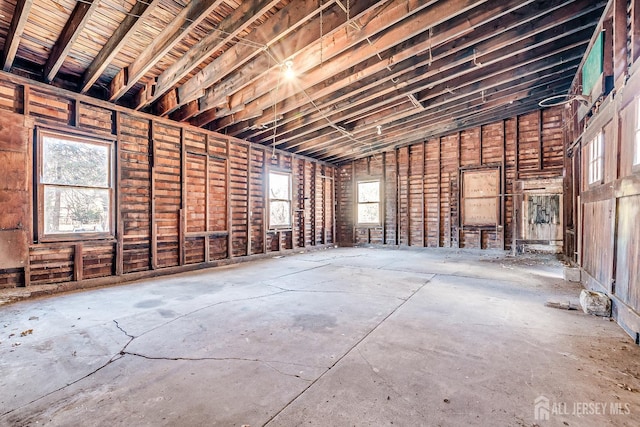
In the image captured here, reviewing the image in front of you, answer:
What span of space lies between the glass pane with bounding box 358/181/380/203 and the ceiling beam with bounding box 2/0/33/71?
9.62 m

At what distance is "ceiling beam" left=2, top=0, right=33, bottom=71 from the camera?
315 centimetres

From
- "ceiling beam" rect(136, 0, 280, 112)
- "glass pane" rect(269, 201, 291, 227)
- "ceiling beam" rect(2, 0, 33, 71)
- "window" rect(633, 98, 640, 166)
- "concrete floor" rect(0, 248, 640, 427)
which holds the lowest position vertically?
"concrete floor" rect(0, 248, 640, 427)

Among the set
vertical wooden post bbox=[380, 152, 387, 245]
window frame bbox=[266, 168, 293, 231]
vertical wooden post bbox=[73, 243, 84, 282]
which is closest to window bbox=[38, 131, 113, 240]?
vertical wooden post bbox=[73, 243, 84, 282]

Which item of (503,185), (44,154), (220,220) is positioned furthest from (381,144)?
(44,154)

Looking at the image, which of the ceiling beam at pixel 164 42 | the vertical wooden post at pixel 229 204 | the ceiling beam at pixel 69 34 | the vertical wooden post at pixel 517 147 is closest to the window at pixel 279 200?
the vertical wooden post at pixel 229 204

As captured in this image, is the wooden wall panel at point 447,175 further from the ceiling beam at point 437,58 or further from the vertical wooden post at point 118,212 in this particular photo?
the vertical wooden post at point 118,212

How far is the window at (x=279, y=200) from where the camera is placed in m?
8.63

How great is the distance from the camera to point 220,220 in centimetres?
714

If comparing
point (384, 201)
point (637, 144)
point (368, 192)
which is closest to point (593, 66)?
point (637, 144)

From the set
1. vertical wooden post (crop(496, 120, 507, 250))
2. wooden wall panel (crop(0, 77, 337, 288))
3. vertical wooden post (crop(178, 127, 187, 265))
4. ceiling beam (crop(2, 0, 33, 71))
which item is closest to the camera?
ceiling beam (crop(2, 0, 33, 71))

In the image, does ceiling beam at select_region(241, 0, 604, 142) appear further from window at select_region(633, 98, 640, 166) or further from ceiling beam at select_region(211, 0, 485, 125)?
window at select_region(633, 98, 640, 166)

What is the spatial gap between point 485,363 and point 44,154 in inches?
259

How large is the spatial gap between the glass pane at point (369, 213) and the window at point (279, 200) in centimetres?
343

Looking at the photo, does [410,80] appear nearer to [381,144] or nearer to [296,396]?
[381,144]
